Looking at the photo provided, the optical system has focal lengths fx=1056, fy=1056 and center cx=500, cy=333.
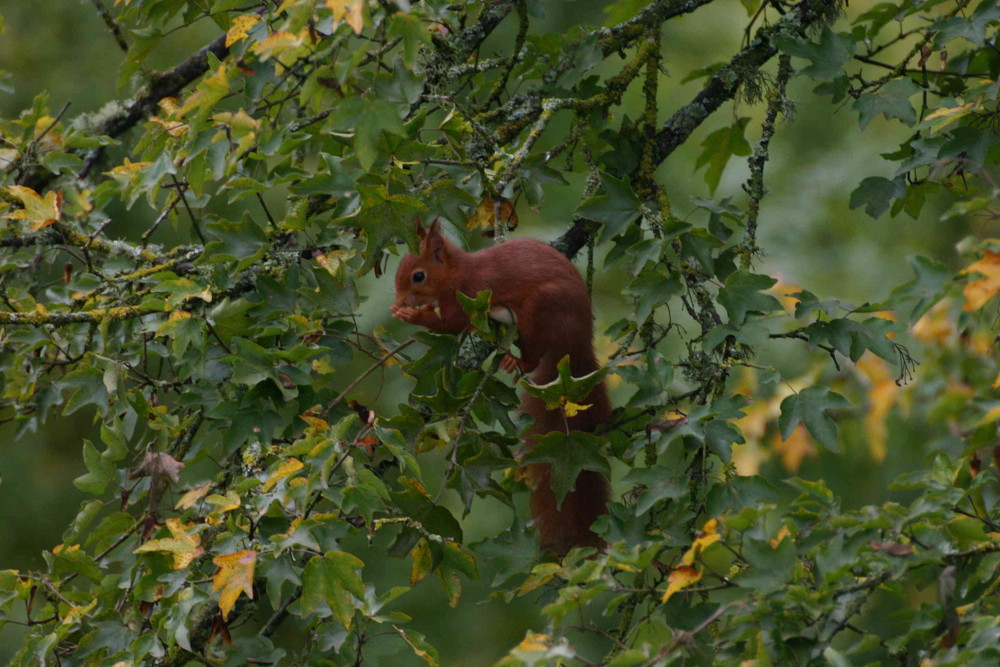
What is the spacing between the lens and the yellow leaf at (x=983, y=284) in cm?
139

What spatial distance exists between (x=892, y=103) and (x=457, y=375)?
1.15 m

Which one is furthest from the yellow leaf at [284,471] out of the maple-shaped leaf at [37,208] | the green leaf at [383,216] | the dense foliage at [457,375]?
the maple-shaped leaf at [37,208]

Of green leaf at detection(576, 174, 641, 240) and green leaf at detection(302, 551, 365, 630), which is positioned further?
green leaf at detection(576, 174, 641, 240)

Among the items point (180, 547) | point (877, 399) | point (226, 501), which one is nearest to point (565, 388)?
point (226, 501)

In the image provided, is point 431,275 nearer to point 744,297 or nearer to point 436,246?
point 436,246

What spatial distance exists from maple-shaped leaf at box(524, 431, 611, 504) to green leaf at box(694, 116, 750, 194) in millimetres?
1318

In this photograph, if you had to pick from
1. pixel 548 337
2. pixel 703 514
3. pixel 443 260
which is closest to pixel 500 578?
pixel 703 514

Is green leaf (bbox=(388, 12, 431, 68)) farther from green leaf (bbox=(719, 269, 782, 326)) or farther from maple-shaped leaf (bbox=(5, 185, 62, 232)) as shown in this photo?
maple-shaped leaf (bbox=(5, 185, 62, 232))

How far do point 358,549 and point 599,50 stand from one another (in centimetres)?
305

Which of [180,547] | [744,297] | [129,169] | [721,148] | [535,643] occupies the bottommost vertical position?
[180,547]

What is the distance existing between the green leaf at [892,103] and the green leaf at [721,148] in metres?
0.61

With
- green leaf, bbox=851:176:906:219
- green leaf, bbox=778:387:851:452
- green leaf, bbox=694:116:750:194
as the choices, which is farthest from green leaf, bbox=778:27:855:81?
green leaf, bbox=778:387:851:452

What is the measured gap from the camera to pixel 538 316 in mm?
2531

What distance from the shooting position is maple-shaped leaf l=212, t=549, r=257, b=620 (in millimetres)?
1660
